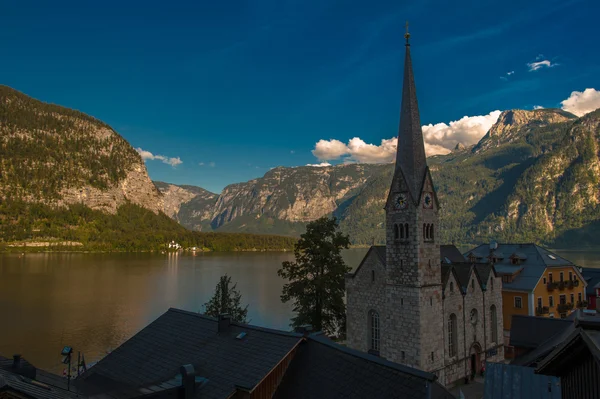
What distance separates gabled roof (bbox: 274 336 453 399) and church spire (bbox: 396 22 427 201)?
16.8 meters

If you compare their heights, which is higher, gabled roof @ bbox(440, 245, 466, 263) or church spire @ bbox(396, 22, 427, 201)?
church spire @ bbox(396, 22, 427, 201)

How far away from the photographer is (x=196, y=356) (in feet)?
52.5

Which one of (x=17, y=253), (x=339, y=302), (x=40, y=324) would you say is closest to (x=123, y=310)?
(x=40, y=324)

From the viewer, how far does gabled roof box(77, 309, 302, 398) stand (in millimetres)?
14180

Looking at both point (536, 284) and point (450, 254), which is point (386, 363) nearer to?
point (450, 254)

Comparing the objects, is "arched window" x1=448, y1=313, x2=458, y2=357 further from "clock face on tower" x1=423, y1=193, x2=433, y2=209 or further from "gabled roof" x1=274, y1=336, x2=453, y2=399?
"gabled roof" x1=274, y1=336, x2=453, y2=399

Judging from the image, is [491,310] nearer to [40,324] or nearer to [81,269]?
[40,324]

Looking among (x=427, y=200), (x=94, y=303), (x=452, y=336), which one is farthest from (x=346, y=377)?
(x=94, y=303)

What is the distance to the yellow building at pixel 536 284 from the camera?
3991 cm

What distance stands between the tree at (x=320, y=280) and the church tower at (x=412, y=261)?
27.5ft

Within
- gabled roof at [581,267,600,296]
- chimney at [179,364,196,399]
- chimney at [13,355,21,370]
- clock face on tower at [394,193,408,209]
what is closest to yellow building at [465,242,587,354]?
gabled roof at [581,267,600,296]

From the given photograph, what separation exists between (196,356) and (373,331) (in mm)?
18369

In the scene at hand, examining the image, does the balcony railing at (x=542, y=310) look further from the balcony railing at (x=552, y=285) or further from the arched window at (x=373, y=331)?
the arched window at (x=373, y=331)

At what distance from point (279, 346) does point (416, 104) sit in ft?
70.9
